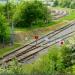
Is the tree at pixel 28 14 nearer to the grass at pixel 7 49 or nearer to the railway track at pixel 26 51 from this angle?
the railway track at pixel 26 51

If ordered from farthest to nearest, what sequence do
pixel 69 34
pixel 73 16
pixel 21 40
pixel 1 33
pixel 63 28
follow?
pixel 73 16
pixel 63 28
pixel 69 34
pixel 21 40
pixel 1 33

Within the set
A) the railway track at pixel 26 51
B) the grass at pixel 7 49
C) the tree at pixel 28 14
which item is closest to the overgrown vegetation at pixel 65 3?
the tree at pixel 28 14

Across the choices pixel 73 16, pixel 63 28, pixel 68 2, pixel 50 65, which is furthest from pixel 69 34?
pixel 68 2

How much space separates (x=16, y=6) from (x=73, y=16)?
11.4 m

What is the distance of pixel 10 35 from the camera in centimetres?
2809

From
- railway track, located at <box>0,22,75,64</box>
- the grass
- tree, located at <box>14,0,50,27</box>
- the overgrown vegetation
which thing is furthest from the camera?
the overgrown vegetation

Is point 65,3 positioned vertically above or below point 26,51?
below

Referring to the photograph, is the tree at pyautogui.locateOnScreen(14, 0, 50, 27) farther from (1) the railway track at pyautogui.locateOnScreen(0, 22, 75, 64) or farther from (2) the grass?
(2) the grass

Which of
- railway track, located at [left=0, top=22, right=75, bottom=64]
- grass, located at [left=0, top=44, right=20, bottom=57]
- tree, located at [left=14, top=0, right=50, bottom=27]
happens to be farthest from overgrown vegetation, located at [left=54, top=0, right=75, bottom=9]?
grass, located at [left=0, top=44, right=20, bottom=57]

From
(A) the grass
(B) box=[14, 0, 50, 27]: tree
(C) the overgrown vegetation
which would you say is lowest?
(C) the overgrown vegetation

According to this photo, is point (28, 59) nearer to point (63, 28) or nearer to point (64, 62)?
point (64, 62)

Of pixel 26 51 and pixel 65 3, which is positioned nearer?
pixel 26 51

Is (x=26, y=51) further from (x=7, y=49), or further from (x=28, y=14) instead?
(x=28, y=14)

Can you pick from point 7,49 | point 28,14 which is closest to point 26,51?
point 7,49
